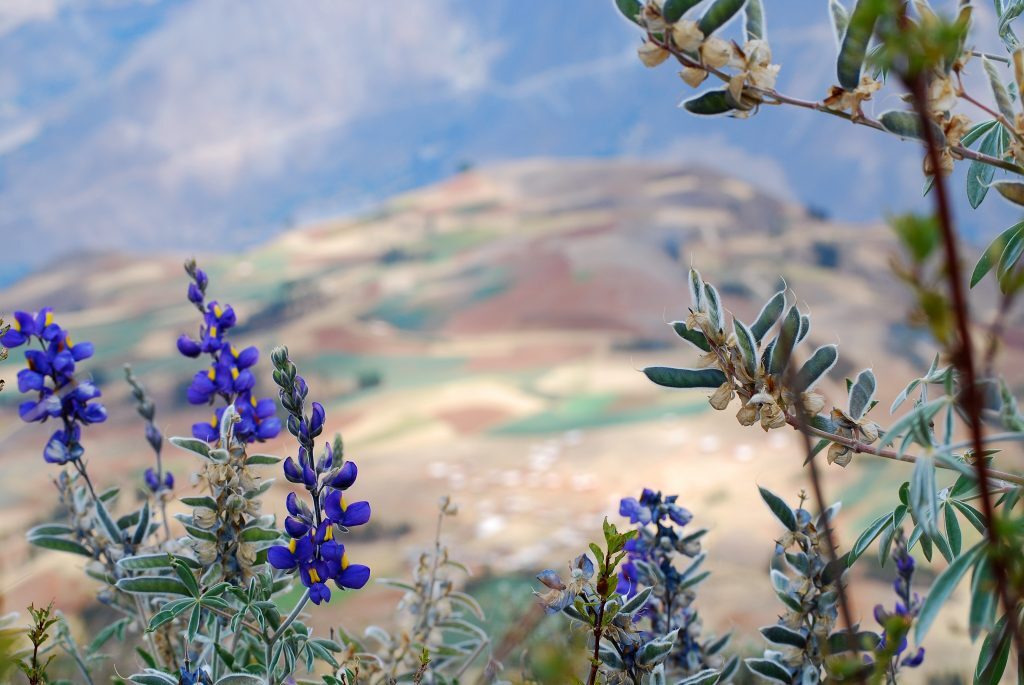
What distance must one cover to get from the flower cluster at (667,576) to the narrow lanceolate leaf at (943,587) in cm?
28

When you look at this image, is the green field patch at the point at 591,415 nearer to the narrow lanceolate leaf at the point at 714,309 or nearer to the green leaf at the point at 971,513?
the green leaf at the point at 971,513

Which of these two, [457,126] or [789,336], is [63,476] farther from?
[457,126]

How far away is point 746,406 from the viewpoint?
59 centimetres

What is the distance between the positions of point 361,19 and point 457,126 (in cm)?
378

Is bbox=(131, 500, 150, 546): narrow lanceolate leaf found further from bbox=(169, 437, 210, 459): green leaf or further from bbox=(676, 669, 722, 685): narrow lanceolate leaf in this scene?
bbox=(676, 669, 722, 685): narrow lanceolate leaf

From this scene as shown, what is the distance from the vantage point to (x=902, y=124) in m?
0.64

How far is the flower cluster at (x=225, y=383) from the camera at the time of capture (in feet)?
2.54

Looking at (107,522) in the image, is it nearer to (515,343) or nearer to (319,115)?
(515,343)

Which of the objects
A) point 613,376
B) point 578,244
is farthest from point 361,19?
point 613,376

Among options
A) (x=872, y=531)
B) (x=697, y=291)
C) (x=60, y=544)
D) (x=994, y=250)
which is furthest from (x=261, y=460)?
(x=994, y=250)

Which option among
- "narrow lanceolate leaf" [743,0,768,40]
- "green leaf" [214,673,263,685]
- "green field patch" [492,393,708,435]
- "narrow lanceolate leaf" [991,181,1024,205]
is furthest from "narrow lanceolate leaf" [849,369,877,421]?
"green field patch" [492,393,708,435]

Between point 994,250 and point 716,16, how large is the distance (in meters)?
0.27

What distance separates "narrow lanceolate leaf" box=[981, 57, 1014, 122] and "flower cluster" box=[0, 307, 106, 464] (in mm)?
780

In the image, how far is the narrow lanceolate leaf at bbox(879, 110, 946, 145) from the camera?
62 centimetres
